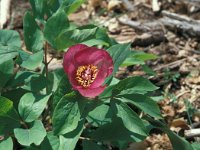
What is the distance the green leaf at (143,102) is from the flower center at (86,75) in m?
0.12

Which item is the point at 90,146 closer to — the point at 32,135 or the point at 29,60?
the point at 32,135

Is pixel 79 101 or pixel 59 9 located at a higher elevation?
pixel 59 9

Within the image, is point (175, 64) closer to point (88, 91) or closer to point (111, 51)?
point (111, 51)

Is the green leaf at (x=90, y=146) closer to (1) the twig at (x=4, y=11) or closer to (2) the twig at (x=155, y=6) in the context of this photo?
(1) the twig at (x=4, y=11)

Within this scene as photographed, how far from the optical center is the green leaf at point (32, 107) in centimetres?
149

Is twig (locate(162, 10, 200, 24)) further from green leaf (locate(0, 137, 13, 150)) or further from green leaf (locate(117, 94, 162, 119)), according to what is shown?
green leaf (locate(0, 137, 13, 150))

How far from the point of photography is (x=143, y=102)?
149 cm

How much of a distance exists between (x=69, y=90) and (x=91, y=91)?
12 centimetres

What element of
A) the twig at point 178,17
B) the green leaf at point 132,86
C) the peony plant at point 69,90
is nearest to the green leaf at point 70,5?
the peony plant at point 69,90

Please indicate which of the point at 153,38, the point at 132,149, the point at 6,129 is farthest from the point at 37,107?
the point at 153,38

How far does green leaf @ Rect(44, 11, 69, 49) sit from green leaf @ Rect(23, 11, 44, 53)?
0.08m

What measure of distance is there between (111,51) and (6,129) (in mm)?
436

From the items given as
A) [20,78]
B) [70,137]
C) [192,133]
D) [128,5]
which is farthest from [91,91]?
[128,5]

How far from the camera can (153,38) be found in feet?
8.41
